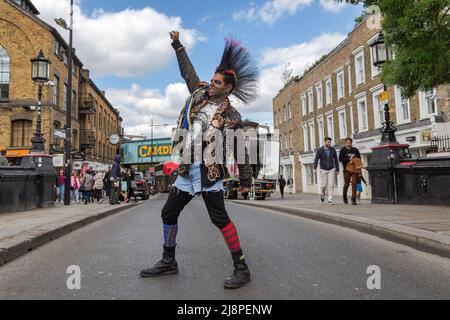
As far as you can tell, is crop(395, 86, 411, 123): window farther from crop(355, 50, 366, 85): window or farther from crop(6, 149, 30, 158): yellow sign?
crop(6, 149, 30, 158): yellow sign

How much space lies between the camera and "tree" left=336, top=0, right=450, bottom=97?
7.39m

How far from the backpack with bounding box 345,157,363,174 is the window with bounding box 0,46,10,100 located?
78.7 ft

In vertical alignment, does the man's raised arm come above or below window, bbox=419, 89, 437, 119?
below

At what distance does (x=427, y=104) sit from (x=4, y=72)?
25.9 m

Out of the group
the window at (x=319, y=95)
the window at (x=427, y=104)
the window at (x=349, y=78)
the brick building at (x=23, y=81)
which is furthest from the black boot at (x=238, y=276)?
the window at (x=319, y=95)

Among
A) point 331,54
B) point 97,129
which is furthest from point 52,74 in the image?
point 331,54

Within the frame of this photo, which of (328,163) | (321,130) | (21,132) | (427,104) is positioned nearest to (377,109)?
(427,104)

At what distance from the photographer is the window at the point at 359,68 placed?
2497 centimetres

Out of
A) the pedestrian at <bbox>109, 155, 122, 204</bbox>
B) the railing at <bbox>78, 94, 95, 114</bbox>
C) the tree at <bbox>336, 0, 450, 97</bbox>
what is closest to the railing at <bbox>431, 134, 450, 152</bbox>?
the tree at <bbox>336, 0, 450, 97</bbox>

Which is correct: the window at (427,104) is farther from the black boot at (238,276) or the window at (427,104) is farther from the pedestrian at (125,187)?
the black boot at (238,276)

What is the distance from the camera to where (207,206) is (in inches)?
144

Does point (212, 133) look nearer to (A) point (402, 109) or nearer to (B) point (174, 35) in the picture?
(B) point (174, 35)

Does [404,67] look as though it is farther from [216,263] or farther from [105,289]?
[105,289]

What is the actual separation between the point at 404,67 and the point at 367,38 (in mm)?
17373
